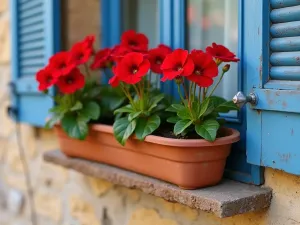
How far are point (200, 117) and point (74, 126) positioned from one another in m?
0.47

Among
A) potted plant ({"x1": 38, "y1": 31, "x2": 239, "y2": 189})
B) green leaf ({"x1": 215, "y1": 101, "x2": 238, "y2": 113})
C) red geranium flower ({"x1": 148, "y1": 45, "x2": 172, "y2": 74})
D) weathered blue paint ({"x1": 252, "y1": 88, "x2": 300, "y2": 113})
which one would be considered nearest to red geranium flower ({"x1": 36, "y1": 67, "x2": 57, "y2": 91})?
potted plant ({"x1": 38, "y1": 31, "x2": 239, "y2": 189})

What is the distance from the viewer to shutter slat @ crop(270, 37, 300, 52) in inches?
39.3

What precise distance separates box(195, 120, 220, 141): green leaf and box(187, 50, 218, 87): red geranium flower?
0.10m

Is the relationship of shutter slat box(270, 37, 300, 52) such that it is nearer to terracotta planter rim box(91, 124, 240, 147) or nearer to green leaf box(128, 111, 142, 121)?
terracotta planter rim box(91, 124, 240, 147)

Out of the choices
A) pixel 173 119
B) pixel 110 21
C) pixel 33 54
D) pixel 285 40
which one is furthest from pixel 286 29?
pixel 33 54

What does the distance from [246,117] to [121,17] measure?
2.98 ft

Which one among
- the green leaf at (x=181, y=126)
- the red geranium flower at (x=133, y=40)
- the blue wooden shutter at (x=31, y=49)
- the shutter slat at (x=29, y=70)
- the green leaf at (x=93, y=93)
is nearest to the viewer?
the green leaf at (x=181, y=126)

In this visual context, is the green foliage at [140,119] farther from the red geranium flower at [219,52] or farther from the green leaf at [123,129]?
the red geranium flower at [219,52]

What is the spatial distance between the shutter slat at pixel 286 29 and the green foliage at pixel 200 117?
21 centimetres

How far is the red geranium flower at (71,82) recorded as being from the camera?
4.51 ft

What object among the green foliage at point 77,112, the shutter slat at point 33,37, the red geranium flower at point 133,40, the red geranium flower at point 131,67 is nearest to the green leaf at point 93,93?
the green foliage at point 77,112

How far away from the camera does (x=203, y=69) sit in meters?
1.09

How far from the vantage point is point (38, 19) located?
1.80m

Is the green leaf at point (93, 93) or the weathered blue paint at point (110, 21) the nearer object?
the green leaf at point (93, 93)
